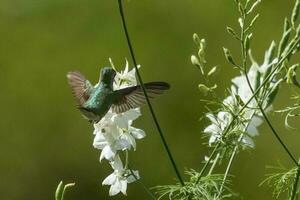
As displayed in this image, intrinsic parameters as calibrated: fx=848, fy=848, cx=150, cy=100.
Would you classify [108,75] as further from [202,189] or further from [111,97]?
[202,189]

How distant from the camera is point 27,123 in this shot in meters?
3.09

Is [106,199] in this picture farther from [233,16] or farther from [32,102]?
[233,16]

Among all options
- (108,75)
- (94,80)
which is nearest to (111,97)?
(108,75)

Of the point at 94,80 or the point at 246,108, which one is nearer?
the point at 246,108

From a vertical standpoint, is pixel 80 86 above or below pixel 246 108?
above

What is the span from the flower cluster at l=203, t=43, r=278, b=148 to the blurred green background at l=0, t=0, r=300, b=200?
1416mm

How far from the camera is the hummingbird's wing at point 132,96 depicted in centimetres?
134

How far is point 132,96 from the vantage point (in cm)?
138

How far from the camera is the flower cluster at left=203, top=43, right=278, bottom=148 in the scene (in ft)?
4.62

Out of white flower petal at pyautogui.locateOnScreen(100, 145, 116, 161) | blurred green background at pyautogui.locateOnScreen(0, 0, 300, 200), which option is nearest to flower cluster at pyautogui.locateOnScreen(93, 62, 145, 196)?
white flower petal at pyautogui.locateOnScreen(100, 145, 116, 161)

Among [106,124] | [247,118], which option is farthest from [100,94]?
[247,118]

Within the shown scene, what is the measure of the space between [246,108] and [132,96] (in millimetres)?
207

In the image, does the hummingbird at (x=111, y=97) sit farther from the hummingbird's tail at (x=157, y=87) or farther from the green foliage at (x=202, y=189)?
the green foliage at (x=202, y=189)

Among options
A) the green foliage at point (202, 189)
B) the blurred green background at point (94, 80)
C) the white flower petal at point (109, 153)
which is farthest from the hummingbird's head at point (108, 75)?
the blurred green background at point (94, 80)
